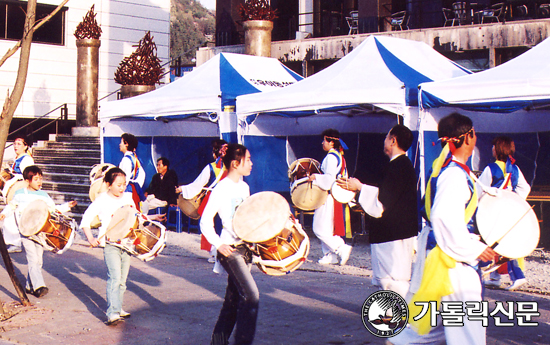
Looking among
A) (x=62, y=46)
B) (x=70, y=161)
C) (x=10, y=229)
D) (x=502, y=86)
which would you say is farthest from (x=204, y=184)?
(x=62, y=46)

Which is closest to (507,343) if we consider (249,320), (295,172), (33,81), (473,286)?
(473,286)

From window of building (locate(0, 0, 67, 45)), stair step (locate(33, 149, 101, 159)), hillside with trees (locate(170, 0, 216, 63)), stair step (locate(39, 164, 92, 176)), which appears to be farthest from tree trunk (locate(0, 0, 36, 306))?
hillside with trees (locate(170, 0, 216, 63))

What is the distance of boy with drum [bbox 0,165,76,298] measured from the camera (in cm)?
734

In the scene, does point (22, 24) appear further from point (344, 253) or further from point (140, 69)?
point (344, 253)

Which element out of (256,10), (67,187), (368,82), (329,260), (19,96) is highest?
(256,10)

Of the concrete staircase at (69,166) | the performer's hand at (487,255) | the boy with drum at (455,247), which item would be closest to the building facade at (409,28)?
the concrete staircase at (69,166)

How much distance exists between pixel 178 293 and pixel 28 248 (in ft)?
5.64

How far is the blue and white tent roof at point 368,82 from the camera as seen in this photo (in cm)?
943

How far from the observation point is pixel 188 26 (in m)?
79.8

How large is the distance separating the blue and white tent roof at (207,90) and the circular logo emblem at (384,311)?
6900 millimetres

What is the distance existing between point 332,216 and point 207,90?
12.3 feet

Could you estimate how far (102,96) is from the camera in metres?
23.8

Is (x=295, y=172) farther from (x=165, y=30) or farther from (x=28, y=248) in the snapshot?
(x=165, y=30)

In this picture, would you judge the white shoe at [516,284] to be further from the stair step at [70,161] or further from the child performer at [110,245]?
the stair step at [70,161]
